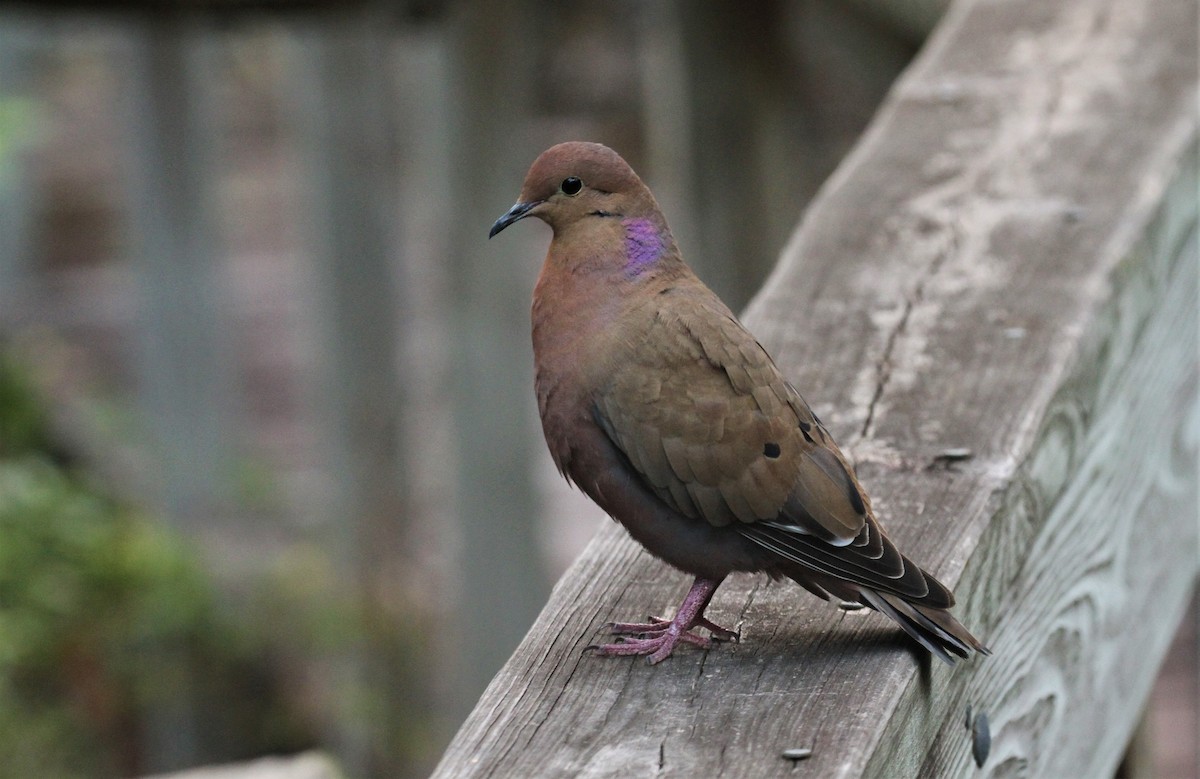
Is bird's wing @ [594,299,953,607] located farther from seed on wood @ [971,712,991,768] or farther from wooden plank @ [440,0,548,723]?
wooden plank @ [440,0,548,723]

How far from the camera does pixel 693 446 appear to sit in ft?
6.82

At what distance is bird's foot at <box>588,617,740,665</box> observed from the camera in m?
1.80

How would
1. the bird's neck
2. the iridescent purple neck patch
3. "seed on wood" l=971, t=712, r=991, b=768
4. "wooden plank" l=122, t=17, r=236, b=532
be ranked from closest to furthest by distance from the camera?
"seed on wood" l=971, t=712, r=991, b=768, the bird's neck, the iridescent purple neck patch, "wooden plank" l=122, t=17, r=236, b=532

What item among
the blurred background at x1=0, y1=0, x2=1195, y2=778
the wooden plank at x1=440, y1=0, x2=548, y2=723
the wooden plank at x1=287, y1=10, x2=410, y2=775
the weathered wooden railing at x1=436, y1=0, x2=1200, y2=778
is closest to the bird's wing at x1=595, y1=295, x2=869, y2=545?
the weathered wooden railing at x1=436, y1=0, x2=1200, y2=778

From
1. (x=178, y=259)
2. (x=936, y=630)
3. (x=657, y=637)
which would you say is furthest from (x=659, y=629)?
(x=178, y=259)

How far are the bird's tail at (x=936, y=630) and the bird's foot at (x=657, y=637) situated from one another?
23 centimetres

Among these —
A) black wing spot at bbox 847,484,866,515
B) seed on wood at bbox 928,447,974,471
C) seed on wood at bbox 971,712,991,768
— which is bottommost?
seed on wood at bbox 971,712,991,768

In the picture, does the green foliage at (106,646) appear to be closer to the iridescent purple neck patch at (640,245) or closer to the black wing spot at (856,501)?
the iridescent purple neck patch at (640,245)

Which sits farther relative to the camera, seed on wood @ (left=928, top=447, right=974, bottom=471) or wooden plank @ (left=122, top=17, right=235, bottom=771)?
wooden plank @ (left=122, top=17, right=235, bottom=771)

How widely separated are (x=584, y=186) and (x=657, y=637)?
78 cm

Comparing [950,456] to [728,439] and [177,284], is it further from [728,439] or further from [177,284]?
[177,284]

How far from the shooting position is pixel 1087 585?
83.0 inches

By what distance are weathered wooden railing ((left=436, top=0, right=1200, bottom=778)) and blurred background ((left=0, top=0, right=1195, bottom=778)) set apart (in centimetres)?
132

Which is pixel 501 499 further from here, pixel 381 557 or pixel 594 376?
pixel 594 376
